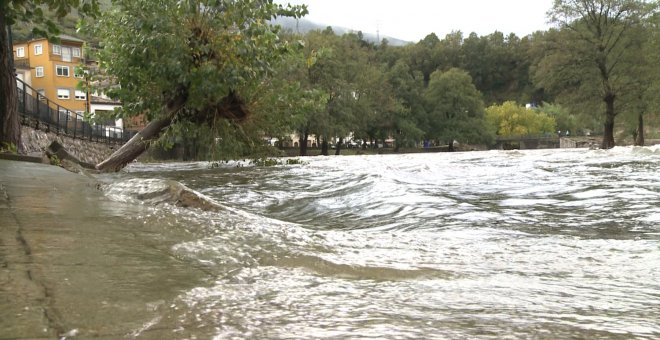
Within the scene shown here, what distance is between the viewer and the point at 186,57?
1448 cm

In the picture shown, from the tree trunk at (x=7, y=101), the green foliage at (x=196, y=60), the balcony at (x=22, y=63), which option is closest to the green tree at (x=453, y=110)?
the balcony at (x=22, y=63)

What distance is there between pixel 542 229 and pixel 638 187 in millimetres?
5040

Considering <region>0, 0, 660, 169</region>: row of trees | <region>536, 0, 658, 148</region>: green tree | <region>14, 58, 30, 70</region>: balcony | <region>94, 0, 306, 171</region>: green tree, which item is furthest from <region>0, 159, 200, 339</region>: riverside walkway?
<region>14, 58, 30, 70</region>: balcony

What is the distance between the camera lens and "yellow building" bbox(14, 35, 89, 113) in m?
73.5

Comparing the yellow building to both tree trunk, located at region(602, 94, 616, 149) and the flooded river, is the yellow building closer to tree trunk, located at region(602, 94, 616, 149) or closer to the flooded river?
tree trunk, located at region(602, 94, 616, 149)

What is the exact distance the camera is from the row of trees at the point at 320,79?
47.5ft

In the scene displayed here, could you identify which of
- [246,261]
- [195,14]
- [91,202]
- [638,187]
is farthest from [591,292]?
[195,14]

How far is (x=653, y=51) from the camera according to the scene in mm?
46125

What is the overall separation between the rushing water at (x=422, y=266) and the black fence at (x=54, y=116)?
13.4m

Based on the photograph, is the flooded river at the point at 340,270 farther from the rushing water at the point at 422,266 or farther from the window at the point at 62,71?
the window at the point at 62,71

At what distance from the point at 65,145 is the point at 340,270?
81.0 feet

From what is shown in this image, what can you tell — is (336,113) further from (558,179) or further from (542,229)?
(542,229)

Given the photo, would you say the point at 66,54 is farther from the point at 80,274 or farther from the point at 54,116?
the point at 80,274

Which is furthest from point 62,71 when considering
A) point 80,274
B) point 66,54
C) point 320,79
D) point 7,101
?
point 80,274
